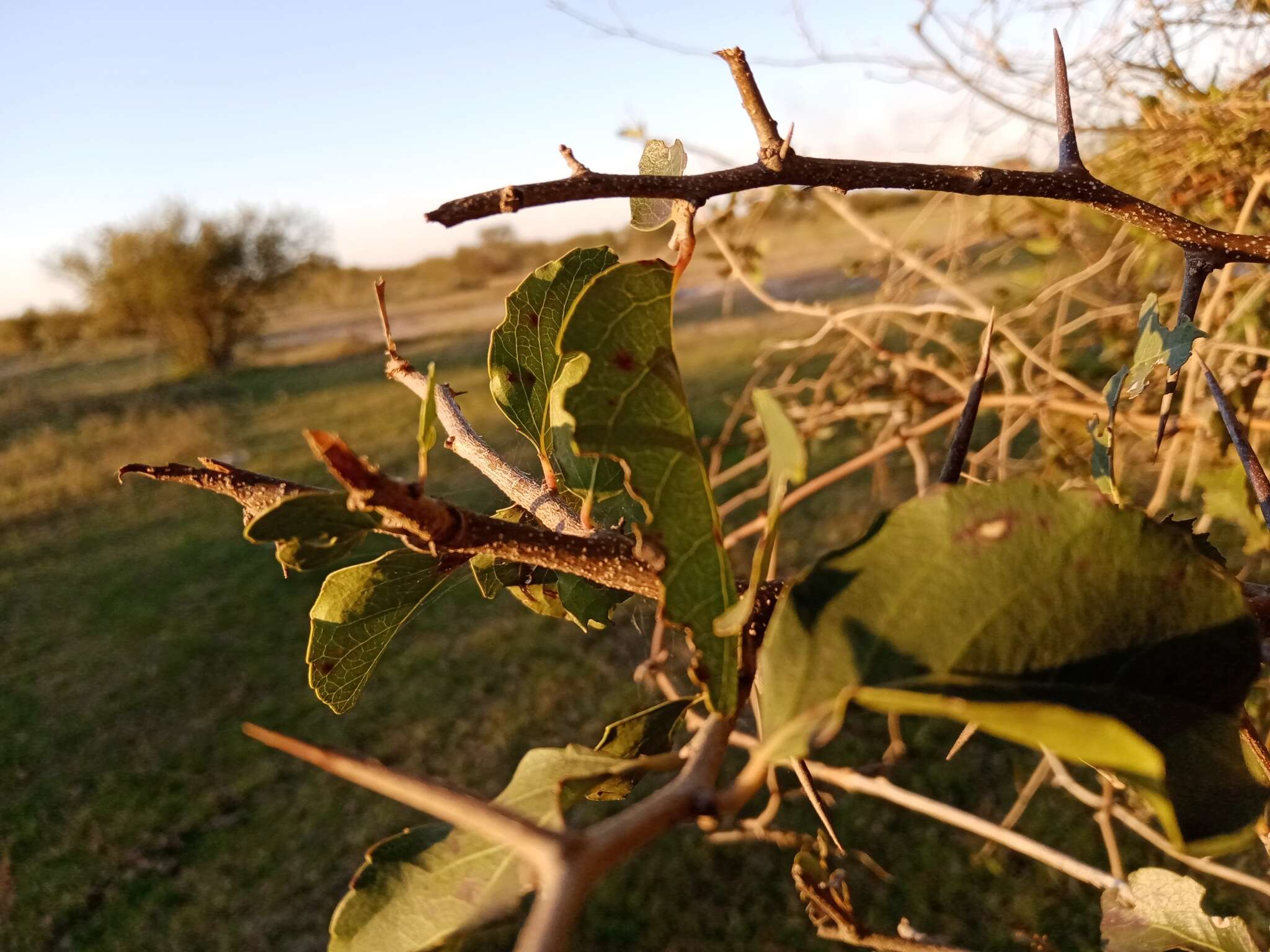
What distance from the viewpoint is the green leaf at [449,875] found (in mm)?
244

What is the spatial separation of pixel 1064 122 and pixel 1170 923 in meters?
0.40

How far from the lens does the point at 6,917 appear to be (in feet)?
7.54

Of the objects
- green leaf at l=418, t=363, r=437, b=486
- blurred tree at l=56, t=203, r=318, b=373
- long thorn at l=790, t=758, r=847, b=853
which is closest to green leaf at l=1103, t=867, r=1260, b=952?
long thorn at l=790, t=758, r=847, b=853

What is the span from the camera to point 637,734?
326mm

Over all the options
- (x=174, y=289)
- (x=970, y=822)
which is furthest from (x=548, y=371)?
(x=174, y=289)

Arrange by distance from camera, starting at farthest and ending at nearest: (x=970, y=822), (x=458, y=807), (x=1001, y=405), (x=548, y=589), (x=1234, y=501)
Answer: (x=1001, y=405) → (x=1234, y=501) → (x=970, y=822) → (x=548, y=589) → (x=458, y=807)

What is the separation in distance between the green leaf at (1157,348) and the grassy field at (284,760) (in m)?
0.40

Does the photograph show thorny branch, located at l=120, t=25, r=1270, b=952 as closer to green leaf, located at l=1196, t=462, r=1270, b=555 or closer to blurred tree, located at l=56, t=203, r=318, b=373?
green leaf, located at l=1196, t=462, r=1270, b=555

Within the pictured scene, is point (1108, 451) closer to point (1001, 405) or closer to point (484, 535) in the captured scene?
point (484, 535)

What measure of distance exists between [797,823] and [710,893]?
0.34 meters

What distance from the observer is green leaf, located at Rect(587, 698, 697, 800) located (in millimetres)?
318

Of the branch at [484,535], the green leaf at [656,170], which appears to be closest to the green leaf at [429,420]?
the branch at [484,535]

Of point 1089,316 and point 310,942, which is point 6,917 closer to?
point 310,942

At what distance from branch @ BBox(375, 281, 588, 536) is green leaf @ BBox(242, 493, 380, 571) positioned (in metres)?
0.08
